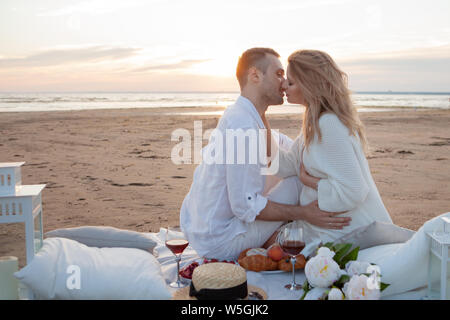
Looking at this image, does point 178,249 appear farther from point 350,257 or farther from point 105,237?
point 350,257

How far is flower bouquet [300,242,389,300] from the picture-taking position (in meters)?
2.58

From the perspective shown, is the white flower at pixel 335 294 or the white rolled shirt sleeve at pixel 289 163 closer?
the white flower at pixel 335 294

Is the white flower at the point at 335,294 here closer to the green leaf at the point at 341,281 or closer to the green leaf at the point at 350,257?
the green leaf at the point at 341,281

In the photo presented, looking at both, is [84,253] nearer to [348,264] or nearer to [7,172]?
[7,172]

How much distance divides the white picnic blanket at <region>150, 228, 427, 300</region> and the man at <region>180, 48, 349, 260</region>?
0.87 ft

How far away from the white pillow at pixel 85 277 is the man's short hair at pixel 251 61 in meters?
1.96

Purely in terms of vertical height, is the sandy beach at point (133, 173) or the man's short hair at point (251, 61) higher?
the man's short hair at point (251, 61)

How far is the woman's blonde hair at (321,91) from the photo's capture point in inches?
135

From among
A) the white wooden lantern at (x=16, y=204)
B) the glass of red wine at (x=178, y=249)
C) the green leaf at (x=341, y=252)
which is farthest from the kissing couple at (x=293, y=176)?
the white wooden lantern at (x=16, y=204)

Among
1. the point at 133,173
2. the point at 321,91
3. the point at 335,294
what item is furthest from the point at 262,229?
the point at 133,173

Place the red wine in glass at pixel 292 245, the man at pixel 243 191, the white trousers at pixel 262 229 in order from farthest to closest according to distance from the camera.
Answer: the white trousers at pixel 262 229 → the man at pixel 243 191 → the red wine in glass at pixel 292 245

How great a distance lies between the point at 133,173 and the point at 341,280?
22.1ft

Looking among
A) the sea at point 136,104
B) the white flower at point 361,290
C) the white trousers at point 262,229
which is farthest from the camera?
the sea at point 136,104
